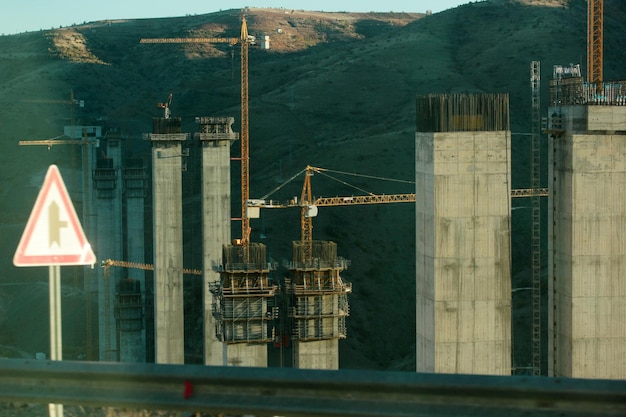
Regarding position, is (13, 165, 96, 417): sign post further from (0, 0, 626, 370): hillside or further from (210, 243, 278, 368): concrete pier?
(0, 0, 626, 370): hillside

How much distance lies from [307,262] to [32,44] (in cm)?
12596

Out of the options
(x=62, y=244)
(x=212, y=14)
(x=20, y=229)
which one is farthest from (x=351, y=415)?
(x=212, y=14)

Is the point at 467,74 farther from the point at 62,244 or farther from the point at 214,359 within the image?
the point at 62,244

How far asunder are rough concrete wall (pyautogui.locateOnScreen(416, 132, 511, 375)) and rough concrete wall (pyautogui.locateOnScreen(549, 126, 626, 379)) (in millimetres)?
1259

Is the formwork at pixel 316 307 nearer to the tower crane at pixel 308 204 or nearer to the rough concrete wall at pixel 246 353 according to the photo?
the tower crane at pixel 308 204

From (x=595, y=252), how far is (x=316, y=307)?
33.7 feet

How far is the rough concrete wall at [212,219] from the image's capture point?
37.7m

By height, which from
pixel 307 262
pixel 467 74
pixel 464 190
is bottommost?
pixel 307 262

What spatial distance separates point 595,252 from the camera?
21906 mm

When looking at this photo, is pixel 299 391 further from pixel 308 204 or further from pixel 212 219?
pixel 308 204

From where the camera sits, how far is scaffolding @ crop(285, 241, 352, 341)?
30.2 m

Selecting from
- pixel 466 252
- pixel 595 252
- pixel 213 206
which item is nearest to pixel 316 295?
pixel 213 206

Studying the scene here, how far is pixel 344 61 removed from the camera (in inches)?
4306

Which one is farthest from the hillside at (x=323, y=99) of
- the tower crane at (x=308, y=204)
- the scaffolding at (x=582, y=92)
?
the scaffolding at (x=582, y=92)
